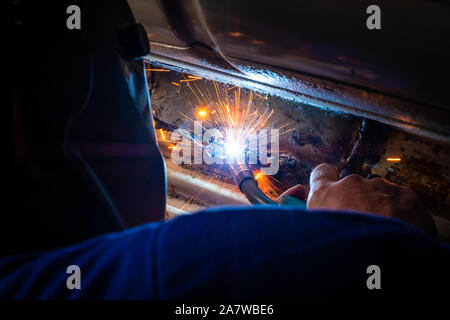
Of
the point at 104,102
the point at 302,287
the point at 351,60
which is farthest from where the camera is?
the point at 104,102

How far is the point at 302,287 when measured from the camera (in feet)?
1.29

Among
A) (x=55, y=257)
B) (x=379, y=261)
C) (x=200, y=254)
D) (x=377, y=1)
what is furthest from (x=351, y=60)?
(x=55, y=257)

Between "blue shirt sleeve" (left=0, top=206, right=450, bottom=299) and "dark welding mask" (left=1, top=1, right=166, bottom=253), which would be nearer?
"blue shirt sleeve" (left=0, top=206, right=450, bottom=299)

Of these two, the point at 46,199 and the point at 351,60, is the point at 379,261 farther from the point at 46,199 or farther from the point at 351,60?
the point at 46,199

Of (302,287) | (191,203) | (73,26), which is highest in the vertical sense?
(73,26)

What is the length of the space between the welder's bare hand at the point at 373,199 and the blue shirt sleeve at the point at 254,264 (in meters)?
0.27

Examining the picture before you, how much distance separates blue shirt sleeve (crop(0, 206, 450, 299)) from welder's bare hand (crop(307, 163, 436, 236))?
0.27 metres

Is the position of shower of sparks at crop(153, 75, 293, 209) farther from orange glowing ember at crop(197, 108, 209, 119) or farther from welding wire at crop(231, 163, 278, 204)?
welding wire at crop(231, 163, 278, 204)

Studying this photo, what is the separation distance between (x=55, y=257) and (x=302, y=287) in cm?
55

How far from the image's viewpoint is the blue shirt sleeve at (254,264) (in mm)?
394

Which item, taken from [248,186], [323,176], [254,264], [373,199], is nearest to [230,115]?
[248,186]

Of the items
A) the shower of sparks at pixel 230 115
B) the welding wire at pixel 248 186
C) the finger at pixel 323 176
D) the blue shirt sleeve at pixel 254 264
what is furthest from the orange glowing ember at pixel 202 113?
the blue shirt sleeve at pixel 254 264

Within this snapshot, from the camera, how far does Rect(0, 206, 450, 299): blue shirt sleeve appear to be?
0.39m

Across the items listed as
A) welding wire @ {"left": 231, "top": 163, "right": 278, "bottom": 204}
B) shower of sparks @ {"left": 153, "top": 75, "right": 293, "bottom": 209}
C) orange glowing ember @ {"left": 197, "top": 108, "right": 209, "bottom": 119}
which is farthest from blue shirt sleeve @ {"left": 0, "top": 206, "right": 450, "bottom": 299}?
orange glowing ember @ {"left": 197, "top": 108, "right": 209, "bottom": 119}
